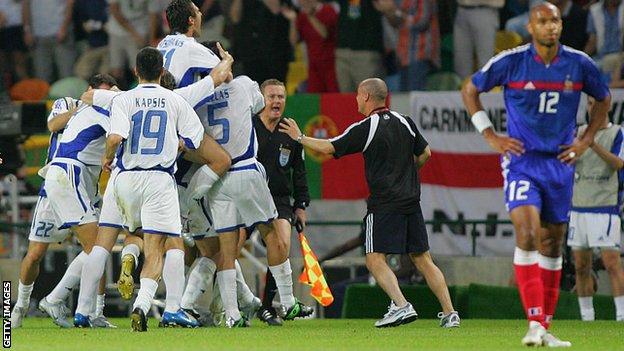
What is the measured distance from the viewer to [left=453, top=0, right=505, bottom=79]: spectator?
20875mm

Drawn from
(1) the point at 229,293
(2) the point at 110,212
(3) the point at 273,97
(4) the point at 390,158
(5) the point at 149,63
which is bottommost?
(1) the point at 229,293

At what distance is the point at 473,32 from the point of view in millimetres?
21000

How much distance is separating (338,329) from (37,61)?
10549 mm

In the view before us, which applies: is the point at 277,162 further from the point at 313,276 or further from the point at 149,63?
the point at 149,63

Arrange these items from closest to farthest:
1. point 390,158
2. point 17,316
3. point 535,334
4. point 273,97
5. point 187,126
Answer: point 535,334 < point 187,126 < point 390,158 < point 17,316 < point 273,97

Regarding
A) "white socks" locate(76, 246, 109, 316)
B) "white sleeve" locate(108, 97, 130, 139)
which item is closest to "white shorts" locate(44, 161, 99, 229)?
"white socks" locate(76, 246, 109, 316)

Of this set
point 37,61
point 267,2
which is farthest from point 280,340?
point 37,61

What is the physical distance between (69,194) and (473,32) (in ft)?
26.7

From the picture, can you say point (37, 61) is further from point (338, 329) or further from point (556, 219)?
point (556, 219)

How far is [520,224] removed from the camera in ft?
37.2

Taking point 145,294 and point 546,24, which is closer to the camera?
point 546,24

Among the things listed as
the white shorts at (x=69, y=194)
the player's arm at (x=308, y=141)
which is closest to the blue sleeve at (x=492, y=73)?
the player's arm at (x=308, y=141)
